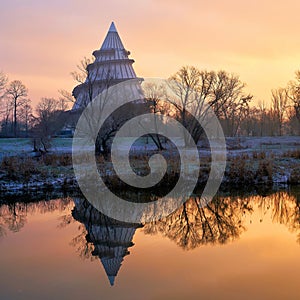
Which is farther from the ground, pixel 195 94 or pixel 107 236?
pixel 195 94

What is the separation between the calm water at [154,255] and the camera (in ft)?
21.5

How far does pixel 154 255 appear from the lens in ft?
28.0

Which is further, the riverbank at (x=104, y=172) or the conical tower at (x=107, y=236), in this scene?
the riverbank at (x=104, y=172)

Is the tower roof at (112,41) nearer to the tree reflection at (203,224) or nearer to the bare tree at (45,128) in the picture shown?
the bare tree at (45,128)

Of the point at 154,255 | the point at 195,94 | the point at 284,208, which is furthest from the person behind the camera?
the point at 195,94

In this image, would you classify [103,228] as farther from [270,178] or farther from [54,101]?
[54,101]

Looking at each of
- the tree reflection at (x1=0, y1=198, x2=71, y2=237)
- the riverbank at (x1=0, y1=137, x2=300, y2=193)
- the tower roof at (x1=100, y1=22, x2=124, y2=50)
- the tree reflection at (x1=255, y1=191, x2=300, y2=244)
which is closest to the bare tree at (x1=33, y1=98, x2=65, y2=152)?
the riverbank at (x1=0, y1=137, x2=300, y2=193)

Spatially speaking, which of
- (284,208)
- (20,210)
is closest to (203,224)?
(284,208)

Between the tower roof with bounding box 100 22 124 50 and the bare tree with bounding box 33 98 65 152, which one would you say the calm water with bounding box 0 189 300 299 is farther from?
the tower roof with bounding box 100 22 124 50

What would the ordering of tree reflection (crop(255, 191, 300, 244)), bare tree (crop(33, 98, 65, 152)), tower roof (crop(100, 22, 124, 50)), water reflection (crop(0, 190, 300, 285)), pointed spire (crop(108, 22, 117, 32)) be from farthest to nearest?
pointed spire (crop(108, 22, 117, 32)), tower roof (crop(100, 22, 124, 50)), bare tree (crop(33, 98, 65, 152)), tree reflection (crop(255, 191, 300, 244)), water reflection (crop(0, 190, 300, 285))

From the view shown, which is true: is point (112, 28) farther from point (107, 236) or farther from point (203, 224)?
point (107, 236)

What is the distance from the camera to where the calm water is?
6562 mm

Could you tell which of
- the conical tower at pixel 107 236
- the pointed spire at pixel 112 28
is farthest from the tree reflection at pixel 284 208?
the pointed spire at pixel 112 28

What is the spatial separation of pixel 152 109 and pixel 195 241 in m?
23.5
